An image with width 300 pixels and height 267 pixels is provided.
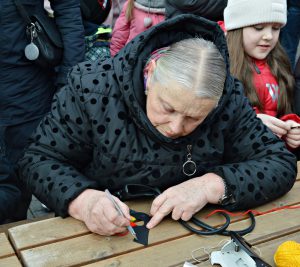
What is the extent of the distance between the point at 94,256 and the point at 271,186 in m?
0.74

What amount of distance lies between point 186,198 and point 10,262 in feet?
2.02

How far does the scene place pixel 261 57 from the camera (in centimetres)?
278

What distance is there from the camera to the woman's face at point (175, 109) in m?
1.55

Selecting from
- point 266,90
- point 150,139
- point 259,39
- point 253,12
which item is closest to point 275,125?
point 266,90

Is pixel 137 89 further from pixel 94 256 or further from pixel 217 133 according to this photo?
pixel 94 256

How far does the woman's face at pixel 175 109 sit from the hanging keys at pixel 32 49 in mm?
1196

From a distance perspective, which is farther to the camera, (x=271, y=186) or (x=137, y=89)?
(x=271, y=186)

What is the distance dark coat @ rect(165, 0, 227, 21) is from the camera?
10.3ft

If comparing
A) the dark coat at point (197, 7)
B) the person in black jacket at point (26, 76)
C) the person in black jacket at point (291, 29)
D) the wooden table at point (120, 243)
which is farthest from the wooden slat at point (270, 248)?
the person in black jacket at point (291, 29)

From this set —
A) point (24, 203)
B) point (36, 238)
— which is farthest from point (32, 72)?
point (36, 238)

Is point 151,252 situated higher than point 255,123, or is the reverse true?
point 255,123

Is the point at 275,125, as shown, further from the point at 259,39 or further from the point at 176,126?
the point at 176,126

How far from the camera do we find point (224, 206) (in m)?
1.79

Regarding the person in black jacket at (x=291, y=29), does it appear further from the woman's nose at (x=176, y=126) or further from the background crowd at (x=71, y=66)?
the woman's nose at (x=176, y=126)
